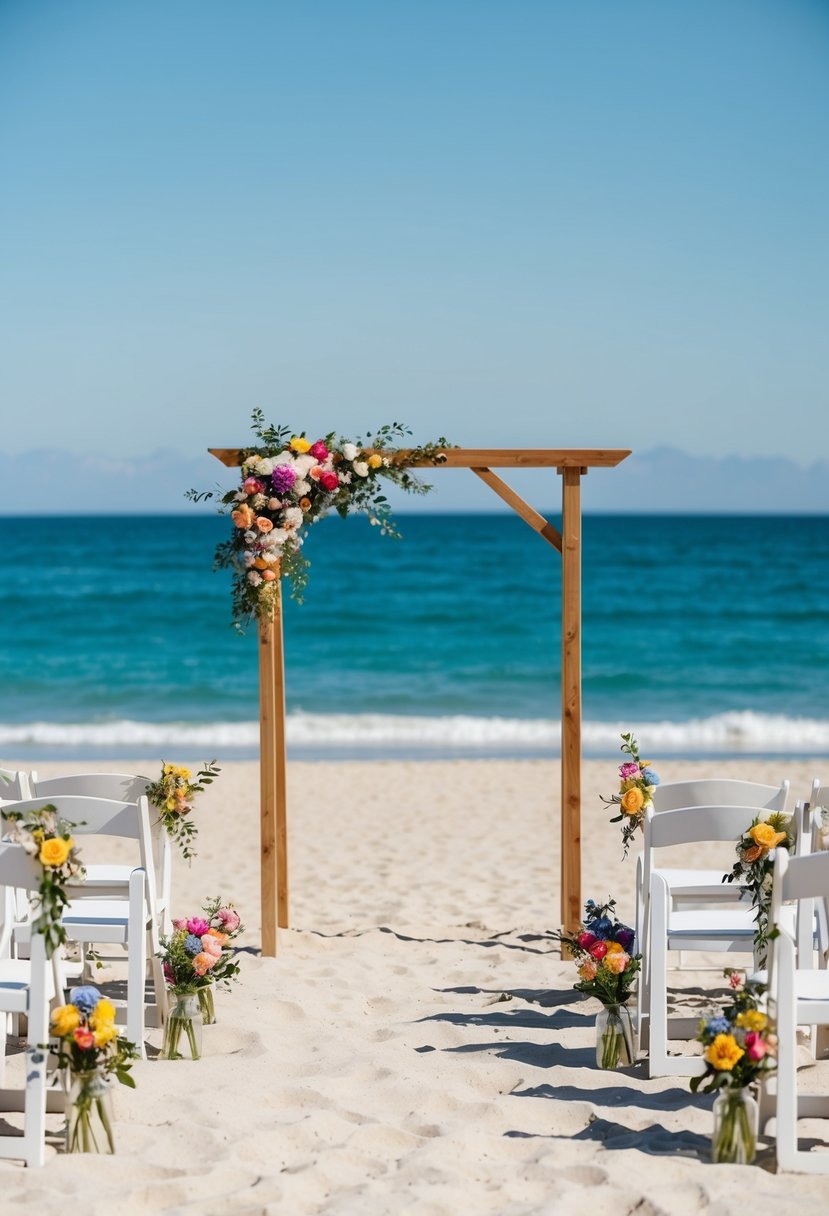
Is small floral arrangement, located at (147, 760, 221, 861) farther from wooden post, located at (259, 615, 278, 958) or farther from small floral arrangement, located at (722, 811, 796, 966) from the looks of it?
small floral arrangement, located at (722, 811, 796, 966)

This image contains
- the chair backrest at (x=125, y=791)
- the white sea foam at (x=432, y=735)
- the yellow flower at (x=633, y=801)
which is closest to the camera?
the yellow flower at (x=633, y=801)

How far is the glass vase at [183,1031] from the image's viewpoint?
4.40 meters

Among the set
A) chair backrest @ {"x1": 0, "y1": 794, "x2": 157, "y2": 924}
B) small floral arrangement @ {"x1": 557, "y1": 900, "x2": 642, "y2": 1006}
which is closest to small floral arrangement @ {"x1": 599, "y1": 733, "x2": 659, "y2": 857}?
small floral arrangement @ {"x1": 557, "y1": 900, "x2": 642, "y2": 1006}

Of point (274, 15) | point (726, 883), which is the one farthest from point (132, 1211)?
point (274, 15)

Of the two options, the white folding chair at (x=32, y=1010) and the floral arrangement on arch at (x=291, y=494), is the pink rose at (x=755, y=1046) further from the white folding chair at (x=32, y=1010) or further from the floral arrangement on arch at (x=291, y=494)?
the floral arrangement on arch at (x=291, y=494)

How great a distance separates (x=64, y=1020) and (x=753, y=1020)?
1.88 metres

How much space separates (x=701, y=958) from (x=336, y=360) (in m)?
35.8

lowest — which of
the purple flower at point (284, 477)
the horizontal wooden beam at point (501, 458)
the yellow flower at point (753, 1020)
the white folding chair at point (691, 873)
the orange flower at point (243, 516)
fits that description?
the yellow flower at point (753, 1020)

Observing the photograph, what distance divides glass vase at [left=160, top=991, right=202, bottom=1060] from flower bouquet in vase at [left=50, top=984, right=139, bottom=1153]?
875 millimetres

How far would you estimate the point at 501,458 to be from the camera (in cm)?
610

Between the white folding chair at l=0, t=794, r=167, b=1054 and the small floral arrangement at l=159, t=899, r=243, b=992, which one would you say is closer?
the white folding chair at l=0, t=794, r=167, b=1054

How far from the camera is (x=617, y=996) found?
14.0ft

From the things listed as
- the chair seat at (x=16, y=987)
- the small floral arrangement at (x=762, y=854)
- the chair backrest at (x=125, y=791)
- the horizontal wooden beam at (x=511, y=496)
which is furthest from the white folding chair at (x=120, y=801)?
the horizontal wooden beam at (x=511, y=496)

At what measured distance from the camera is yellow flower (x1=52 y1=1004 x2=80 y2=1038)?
11.0ft
